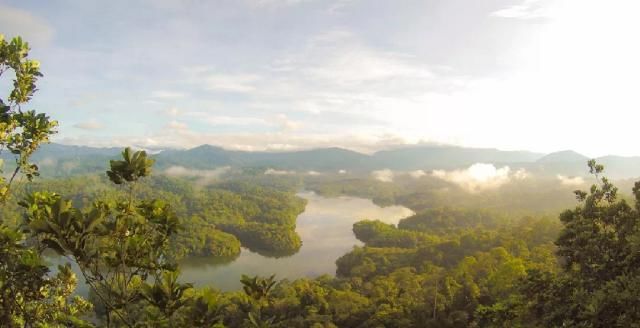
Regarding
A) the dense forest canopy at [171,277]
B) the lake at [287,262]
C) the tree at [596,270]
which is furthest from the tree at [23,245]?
the lake at [287,262]

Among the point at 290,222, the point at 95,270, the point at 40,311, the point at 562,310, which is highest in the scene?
the point at 95,270

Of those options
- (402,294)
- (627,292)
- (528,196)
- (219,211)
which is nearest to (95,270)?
(627,292)

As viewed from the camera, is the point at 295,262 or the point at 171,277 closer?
the point at 171,277

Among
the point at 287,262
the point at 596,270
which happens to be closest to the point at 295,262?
the point at 287,262

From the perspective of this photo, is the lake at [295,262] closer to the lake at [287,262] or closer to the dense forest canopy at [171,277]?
the lake at [287,262]

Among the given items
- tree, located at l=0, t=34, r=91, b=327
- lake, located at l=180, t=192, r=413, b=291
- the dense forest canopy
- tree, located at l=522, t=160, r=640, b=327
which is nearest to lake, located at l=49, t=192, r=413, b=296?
lake, located at l=180, t=192, r=413, b=291

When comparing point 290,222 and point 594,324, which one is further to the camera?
point 290,222

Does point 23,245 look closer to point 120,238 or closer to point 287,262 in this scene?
point 120,238

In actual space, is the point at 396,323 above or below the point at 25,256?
below

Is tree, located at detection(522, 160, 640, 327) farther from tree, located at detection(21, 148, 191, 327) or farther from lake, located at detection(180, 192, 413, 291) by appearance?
lake, located at detection(180, 192, 413, 291)

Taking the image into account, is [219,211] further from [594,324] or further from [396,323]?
[594,324]

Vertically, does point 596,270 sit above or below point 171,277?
below
